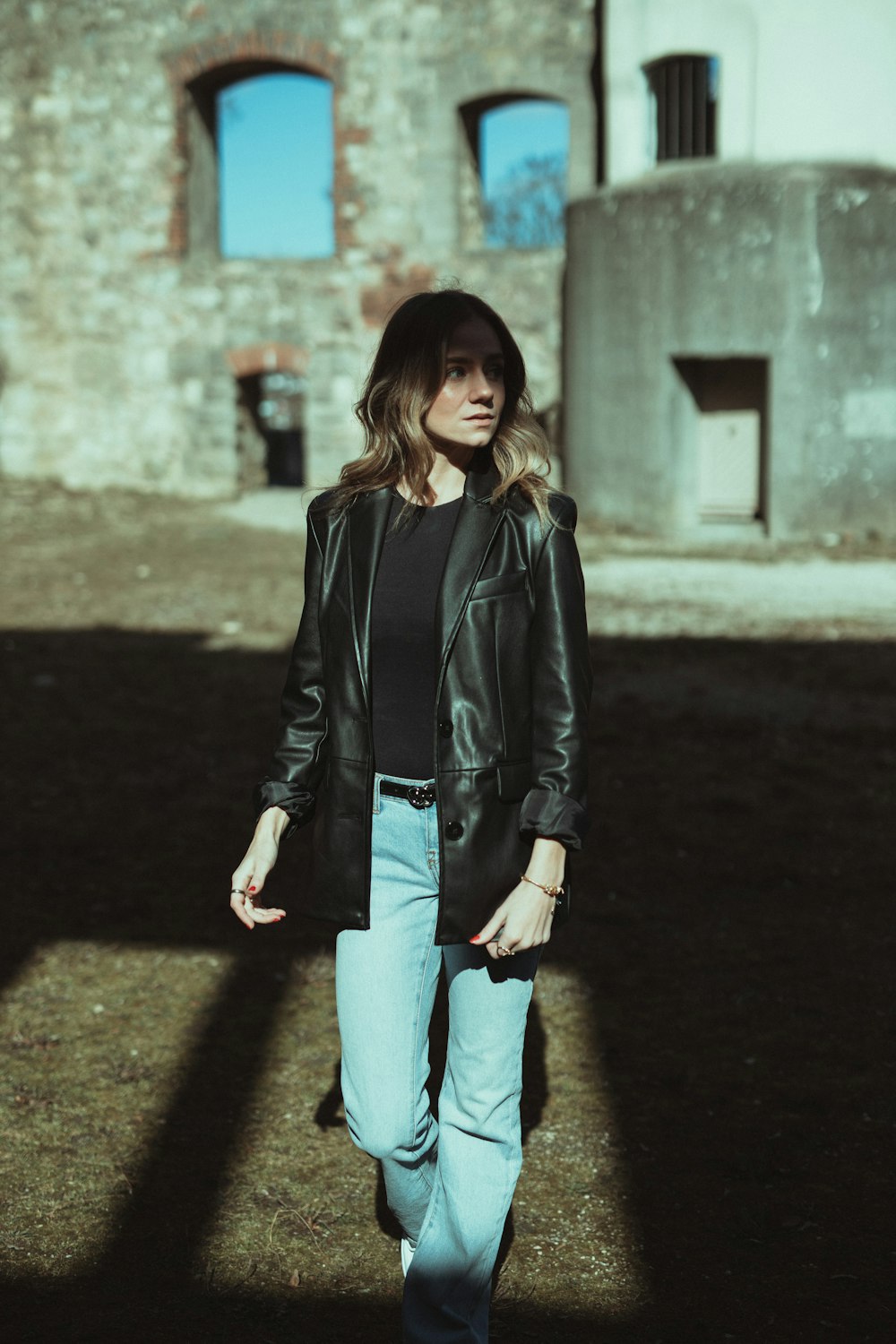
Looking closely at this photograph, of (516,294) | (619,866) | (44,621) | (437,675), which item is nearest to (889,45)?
(516,294)

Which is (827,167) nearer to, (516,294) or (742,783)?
(516,294)

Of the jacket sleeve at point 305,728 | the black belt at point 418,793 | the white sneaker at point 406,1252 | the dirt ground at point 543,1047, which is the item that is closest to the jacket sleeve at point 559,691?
the black belt at point 418,793

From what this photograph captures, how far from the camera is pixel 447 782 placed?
86.7 inches

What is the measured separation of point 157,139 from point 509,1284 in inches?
599

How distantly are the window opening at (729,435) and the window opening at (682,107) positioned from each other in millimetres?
1992

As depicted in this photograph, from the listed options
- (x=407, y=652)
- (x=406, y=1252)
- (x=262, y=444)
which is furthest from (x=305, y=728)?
(x=262, y=444)

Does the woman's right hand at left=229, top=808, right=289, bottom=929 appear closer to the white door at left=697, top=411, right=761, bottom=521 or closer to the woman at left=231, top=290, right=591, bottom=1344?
the woman at left=231, top=290, right=591, bottom=1344

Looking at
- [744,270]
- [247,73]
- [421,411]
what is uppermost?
[247,73]

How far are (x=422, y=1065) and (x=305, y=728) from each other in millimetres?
603

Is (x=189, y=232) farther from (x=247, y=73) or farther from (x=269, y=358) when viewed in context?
(x=247, y=73)

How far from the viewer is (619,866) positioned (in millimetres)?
4863

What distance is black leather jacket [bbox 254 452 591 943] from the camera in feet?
7.21

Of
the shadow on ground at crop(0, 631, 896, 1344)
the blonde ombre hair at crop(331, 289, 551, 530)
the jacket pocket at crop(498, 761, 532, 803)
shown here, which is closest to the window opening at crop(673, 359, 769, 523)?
the shadow on ground at crop(0, 631, 896, 1344)

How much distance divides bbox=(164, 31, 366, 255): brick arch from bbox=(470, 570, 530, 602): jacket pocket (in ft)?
45.6
